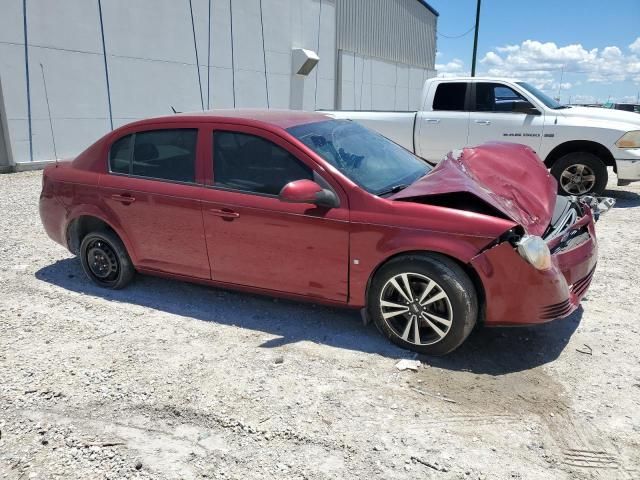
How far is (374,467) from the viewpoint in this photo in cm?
253

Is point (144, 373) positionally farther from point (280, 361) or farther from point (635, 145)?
point (635, 145)

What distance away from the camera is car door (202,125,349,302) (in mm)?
3625

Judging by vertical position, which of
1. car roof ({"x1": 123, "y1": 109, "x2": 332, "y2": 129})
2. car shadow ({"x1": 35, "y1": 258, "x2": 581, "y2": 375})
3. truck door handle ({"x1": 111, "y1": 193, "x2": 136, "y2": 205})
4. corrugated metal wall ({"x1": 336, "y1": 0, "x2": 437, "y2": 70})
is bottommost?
car shadow ({"x1": 35, "y1": 258, "x2": 581, "y2": 375})

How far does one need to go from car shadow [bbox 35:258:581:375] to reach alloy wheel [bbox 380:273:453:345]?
170 mm

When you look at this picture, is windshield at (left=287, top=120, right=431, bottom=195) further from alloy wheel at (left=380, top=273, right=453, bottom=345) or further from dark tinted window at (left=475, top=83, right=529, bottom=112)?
dark tinted window at (left=475, top=83, right=529, bottom=112)

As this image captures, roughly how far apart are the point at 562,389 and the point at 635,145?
591 centimetres

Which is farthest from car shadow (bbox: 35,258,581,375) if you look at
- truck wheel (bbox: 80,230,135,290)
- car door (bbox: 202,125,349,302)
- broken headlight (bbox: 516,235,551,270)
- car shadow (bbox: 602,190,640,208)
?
car shadow (bbox: 602,190,640,208)

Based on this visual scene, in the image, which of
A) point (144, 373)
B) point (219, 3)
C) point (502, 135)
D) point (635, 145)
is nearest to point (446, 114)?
point (502, 135)

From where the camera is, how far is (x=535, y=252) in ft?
10.2

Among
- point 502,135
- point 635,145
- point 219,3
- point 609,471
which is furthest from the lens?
point 219,3

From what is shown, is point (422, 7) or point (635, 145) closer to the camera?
point (635, 145)

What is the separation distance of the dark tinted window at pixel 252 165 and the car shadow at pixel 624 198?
644 cm

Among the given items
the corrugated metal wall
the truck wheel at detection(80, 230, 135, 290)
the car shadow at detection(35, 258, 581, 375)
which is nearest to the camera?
the car shadow at detection(35, 258, 581, 375)

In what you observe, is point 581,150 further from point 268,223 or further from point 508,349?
point 268,223
